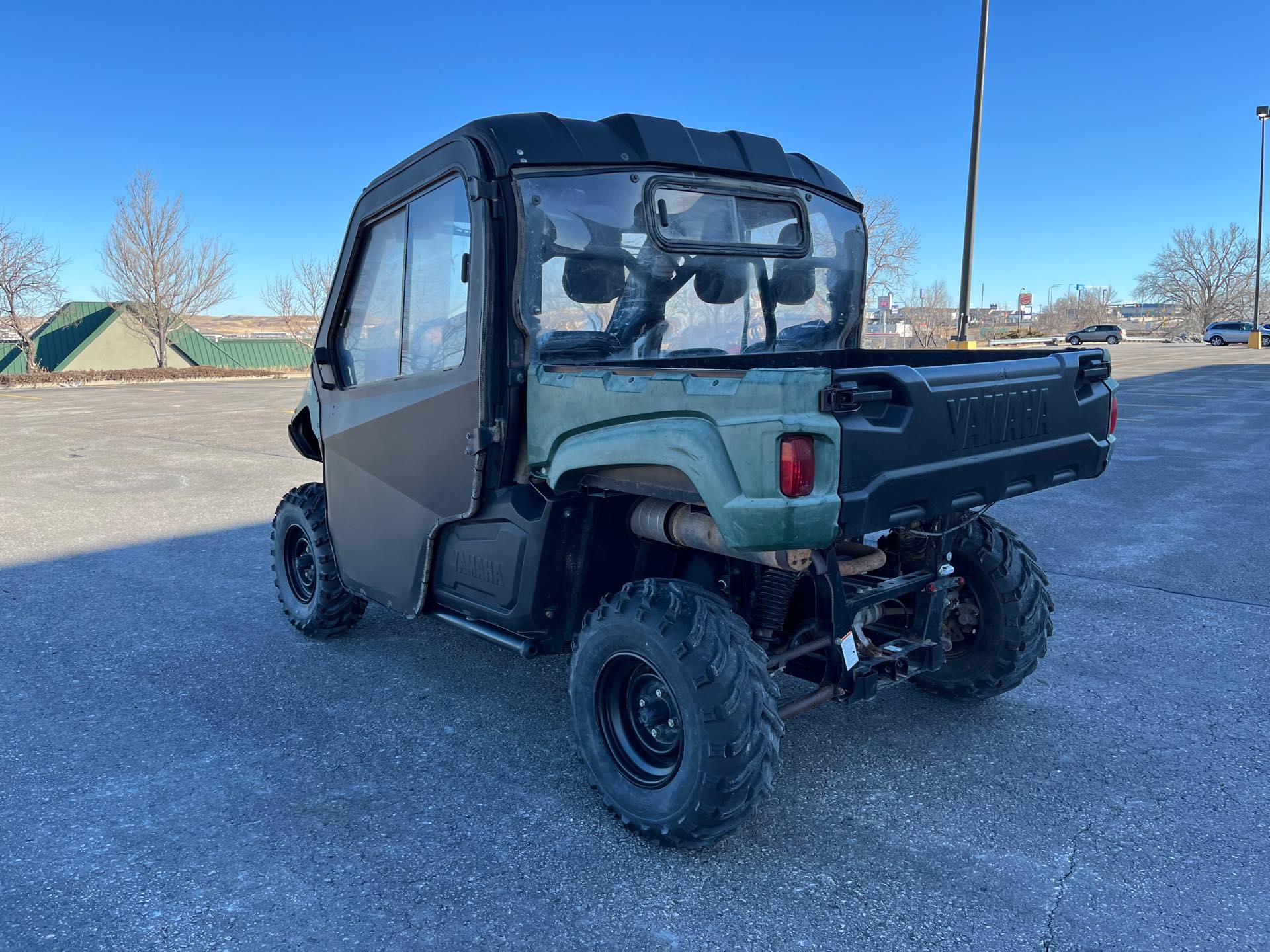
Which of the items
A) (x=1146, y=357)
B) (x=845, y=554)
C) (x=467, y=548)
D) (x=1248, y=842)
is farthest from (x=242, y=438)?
(x=1146, y=357)

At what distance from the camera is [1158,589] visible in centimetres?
574

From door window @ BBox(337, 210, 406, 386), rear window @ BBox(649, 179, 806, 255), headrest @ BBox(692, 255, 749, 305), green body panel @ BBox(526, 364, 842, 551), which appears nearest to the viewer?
green body panel @ BBox(526, 364, 842, 551)

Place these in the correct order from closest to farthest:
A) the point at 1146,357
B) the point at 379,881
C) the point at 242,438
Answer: the point at 379,881 → the point at 242,438 → the point at 1146,357

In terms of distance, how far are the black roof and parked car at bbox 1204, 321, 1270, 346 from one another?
61141mm

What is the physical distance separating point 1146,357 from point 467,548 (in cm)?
4224

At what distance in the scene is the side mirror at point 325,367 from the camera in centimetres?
444

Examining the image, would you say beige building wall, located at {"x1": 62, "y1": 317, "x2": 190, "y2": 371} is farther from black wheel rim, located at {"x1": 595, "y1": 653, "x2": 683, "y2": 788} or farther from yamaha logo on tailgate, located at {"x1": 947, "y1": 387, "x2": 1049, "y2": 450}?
yamaha logo on tailgate, located at {"x1": 947, "y1": 387, "x2": 1049, "y2": 450}

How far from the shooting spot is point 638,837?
3.02 m

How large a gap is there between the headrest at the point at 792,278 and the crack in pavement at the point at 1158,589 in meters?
3.20

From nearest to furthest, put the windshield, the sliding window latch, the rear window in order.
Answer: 1. the sliding window latch
2. the windshield
3. the rear window

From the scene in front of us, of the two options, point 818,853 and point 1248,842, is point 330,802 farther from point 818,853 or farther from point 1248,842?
point 1248,842

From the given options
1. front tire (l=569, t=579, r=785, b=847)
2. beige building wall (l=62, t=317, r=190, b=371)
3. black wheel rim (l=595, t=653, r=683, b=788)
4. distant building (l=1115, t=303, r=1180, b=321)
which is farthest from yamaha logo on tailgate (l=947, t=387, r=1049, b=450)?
distant building (l=1115, t=303, r=1180, b=321)

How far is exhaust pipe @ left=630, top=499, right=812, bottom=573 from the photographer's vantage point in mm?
2777

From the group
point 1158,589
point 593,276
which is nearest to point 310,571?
point 593,276
